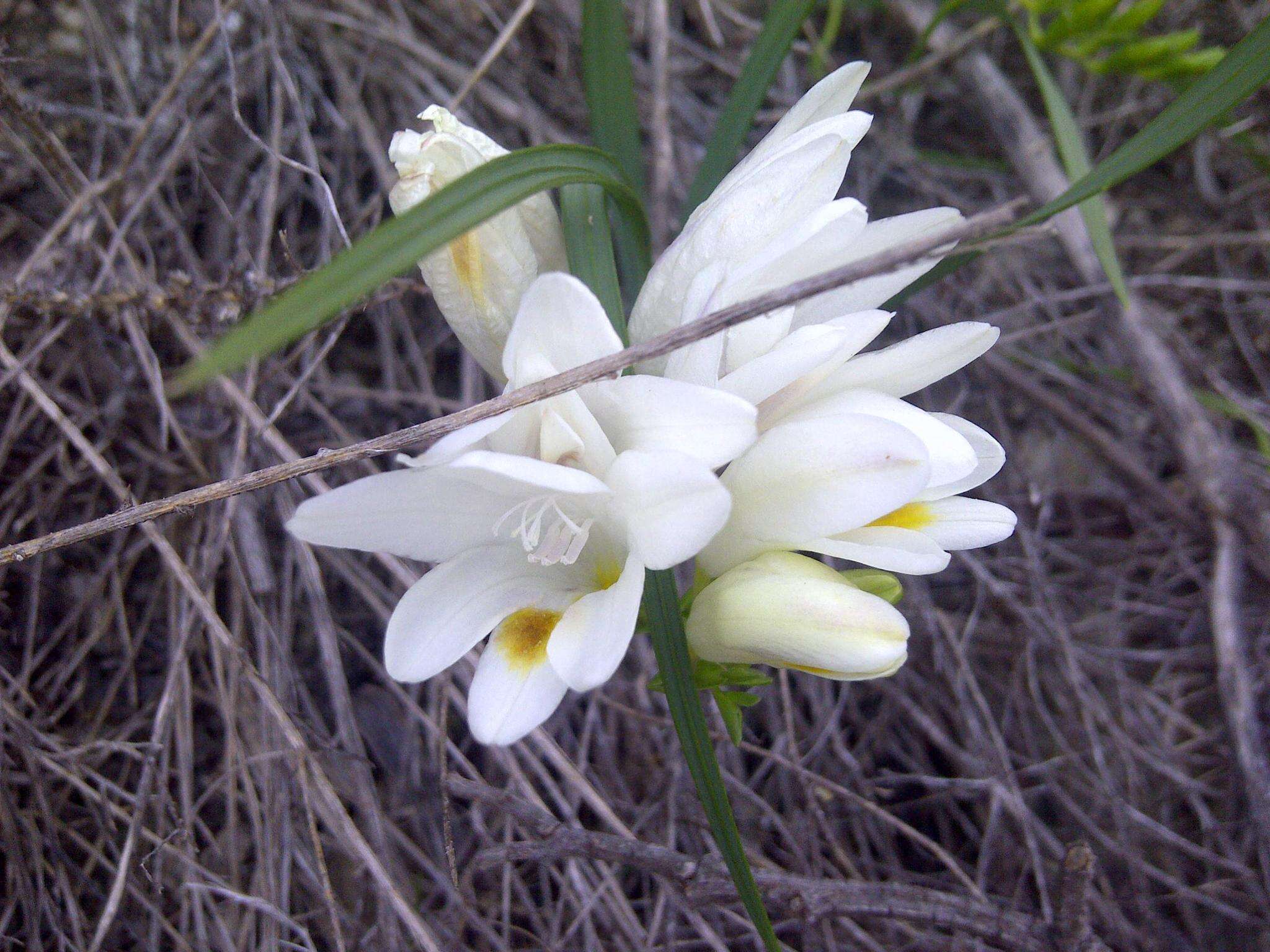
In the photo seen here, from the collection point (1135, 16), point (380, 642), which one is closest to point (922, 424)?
point (380, 642)

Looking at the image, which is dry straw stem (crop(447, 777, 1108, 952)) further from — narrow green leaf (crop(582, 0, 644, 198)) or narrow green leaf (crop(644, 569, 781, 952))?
narrow green leaf (crop(582, 0, 644, 198))

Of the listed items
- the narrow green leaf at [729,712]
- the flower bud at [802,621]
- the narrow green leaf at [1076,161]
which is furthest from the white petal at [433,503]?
the narrow green leaf at [1076,161]

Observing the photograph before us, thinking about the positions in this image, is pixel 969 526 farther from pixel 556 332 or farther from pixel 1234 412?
pixel 1234 412

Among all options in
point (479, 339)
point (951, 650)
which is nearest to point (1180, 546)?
point (951, 650)

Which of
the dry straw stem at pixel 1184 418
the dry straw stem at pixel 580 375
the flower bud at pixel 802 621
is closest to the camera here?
the dry straw stem at pixel 580 375

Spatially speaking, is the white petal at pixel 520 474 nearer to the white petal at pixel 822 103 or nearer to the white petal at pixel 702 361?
the white petal at pixel 702 361

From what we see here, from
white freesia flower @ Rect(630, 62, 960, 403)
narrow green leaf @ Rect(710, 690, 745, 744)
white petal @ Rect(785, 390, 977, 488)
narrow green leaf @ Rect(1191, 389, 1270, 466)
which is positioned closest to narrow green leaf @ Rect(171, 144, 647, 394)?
white freesia flower @ Rect(630, 62, 960, 403)
